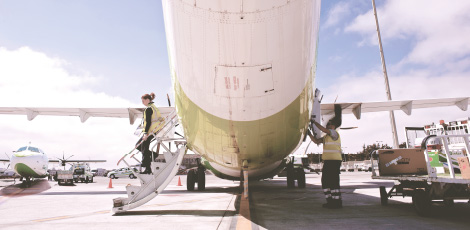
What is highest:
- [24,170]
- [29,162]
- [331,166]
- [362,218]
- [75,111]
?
[75,111]

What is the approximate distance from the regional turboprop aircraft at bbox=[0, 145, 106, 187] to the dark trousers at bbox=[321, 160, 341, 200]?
63.7ft

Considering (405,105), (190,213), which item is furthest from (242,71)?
(405,105)

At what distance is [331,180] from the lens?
20.7 feet

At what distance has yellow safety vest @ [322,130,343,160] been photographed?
655 centimetres

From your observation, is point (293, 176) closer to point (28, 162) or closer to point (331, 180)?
point (331, 180)

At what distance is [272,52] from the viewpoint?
144 inches

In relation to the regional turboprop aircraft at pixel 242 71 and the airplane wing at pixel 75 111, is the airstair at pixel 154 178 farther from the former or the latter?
the airplane wing at pixel 75 111

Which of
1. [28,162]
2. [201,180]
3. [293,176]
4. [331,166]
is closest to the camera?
[331,166]

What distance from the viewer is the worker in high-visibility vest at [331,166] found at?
6.12 metres

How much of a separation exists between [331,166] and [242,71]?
390cm

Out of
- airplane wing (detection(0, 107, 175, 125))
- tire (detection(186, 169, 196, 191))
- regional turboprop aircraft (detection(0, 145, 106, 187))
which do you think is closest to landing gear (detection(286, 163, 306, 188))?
tire (detection(186, 169, 196, 191))

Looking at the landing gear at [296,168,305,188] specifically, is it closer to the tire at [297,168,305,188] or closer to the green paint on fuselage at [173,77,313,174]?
the tire at [297,168,305,188]

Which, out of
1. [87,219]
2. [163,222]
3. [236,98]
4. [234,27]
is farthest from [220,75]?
[87,219]

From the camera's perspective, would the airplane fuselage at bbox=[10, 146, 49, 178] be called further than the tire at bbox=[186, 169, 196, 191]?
Yes
